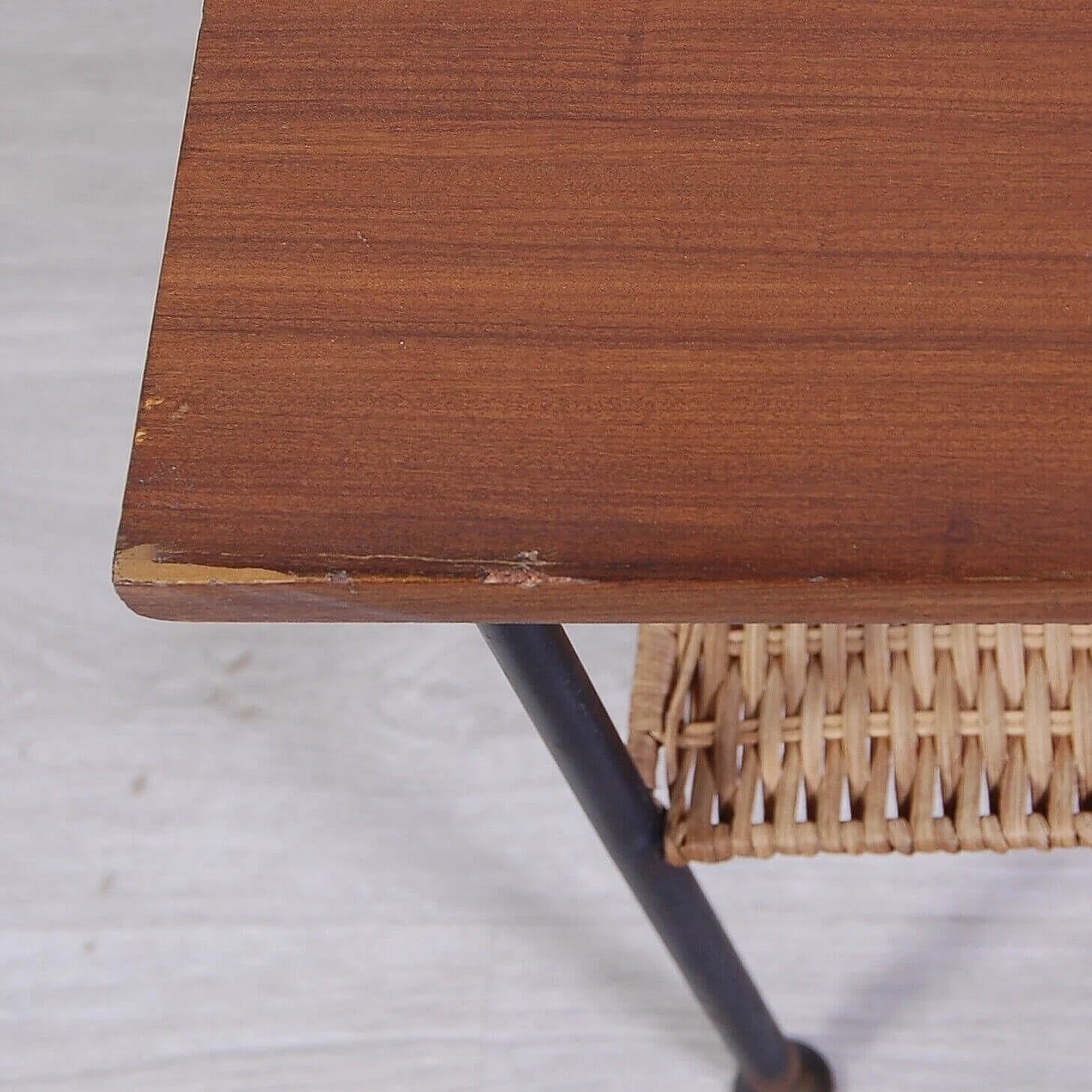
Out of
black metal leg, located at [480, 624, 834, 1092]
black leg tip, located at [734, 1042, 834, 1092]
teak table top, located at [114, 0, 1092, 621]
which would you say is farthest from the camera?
black leg tip, located at [734, 1042, 834, 1092]

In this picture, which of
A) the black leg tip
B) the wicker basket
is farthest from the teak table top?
the black leg tip

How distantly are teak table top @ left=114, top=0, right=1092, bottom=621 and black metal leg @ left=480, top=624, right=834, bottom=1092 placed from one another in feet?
0.25

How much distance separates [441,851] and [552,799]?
72 millimetres

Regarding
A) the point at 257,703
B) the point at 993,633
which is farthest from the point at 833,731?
the point at 257,703

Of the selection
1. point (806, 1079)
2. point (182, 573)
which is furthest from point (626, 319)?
point (806, 1079)

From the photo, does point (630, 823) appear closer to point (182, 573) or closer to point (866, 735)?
point (866, 735)

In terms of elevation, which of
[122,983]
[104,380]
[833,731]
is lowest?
[122,983]

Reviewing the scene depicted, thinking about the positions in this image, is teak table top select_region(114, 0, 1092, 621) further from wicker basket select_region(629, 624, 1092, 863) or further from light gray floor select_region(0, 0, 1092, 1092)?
light gray floor select_region(0, 0, 1092, 1092)

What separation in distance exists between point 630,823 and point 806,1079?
0.31 metres

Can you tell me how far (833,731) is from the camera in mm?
524

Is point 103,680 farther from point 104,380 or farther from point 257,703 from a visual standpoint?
point 104,380

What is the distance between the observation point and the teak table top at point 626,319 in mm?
324

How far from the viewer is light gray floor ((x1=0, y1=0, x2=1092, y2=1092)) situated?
776 mm

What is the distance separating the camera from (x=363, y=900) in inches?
32.7
